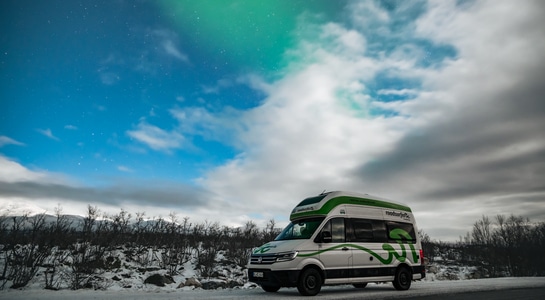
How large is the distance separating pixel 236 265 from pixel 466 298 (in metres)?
18.3

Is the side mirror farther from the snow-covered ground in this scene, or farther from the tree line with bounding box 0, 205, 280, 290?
the tree line with bounding box 0, 205, 280, 290

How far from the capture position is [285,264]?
961 centimetres

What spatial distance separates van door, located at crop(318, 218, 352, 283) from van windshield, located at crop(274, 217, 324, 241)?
293mm

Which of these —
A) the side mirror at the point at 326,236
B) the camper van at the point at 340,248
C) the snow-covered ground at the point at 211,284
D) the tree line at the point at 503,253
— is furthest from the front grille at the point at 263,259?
the tree line at the point at 503,253

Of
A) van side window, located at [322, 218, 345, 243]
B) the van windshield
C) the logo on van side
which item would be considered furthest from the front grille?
the logo on van side

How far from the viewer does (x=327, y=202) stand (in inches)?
435

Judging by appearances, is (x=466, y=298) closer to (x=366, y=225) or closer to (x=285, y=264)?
(x=366, y=225)

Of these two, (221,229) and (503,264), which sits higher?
(221,229)

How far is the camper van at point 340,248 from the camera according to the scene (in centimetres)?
981

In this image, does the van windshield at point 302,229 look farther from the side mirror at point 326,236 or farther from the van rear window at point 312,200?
the van rear window at point 312,200

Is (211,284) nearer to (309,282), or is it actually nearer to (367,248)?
(309,282)

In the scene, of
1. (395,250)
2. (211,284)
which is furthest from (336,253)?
(211,284)

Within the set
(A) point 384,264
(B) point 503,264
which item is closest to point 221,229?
(A) point 384,264

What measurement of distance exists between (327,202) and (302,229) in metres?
1.17
